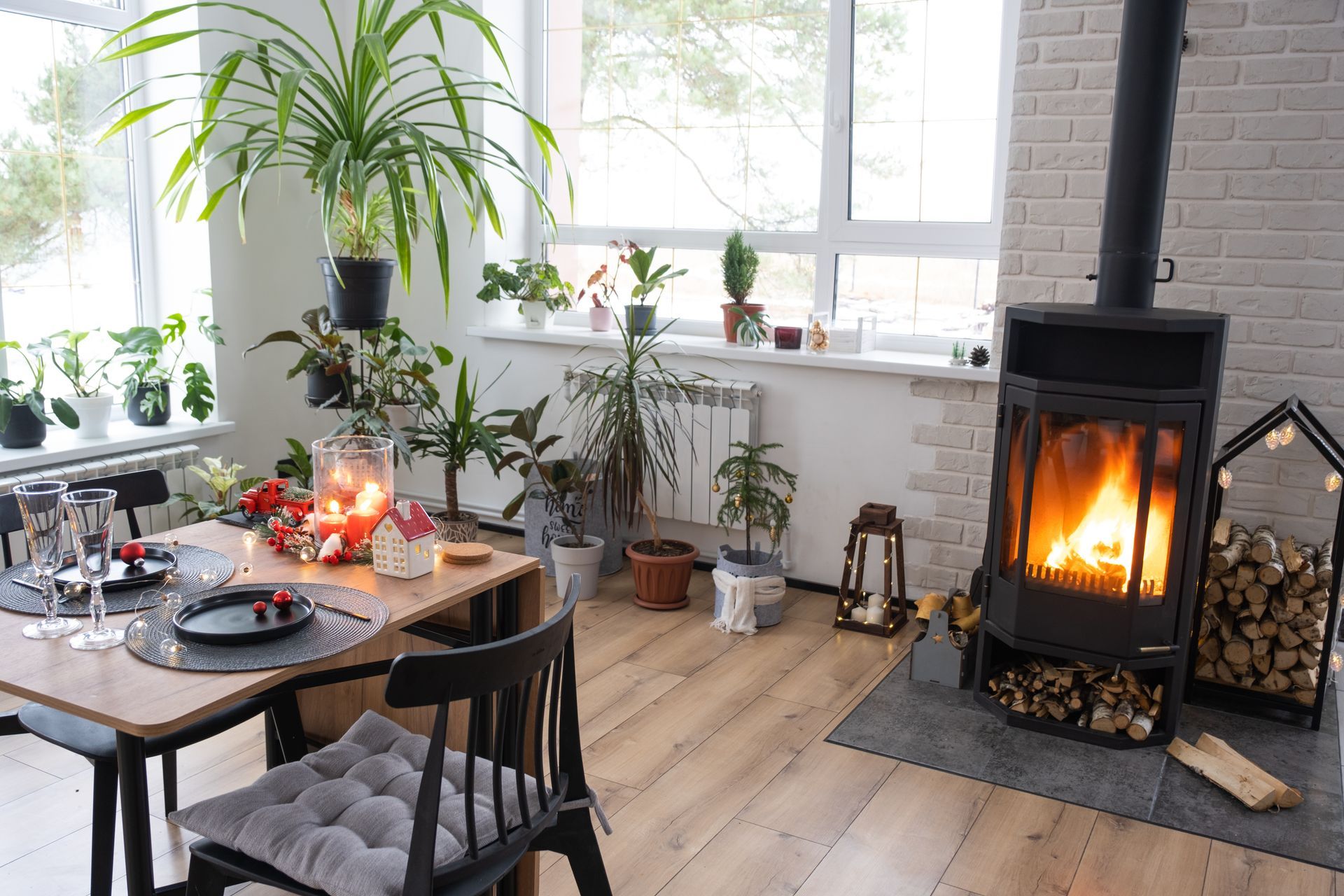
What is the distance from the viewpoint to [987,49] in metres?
3.91

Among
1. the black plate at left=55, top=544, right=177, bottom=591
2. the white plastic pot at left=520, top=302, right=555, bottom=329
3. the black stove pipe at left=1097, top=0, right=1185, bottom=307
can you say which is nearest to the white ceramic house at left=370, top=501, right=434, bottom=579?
the black plate at left=55, top=544, right=177, bottom=591

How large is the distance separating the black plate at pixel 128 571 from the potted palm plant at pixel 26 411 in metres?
2.03

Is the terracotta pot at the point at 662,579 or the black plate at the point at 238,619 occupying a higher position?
the black plate at the point at 238,619

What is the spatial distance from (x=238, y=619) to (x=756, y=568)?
2.27m

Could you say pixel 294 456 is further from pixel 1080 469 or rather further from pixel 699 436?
pixel 1080 469

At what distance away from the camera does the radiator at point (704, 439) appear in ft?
13.8

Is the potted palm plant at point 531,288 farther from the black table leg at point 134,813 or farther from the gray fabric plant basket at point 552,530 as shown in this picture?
the black table leg at point 134,813

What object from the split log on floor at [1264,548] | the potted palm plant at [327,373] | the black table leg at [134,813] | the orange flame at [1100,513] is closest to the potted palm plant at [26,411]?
the potted palm plant at [327,373]

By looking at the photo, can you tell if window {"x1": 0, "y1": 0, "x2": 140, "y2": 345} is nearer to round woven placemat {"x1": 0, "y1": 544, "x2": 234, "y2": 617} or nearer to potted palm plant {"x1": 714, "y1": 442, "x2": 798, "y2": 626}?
round woven placemat {"x1": 0, "y1": 544, "x2": 234, "y2": 617}

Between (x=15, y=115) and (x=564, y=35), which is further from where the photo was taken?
(x=564, y=35)

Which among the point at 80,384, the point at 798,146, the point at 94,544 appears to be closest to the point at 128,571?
the point at 94,544

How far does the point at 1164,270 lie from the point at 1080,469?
87 centimetres

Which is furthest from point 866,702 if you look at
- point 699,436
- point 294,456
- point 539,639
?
point 294,456

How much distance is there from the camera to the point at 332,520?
2184mm
